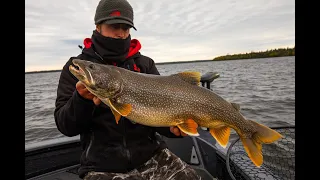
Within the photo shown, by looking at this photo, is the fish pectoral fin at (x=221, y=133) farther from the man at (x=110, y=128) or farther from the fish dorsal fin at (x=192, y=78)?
the fish dorsal fin at (x=192, y=78)

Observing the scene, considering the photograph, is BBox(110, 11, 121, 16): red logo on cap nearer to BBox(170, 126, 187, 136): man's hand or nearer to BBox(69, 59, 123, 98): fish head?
BBox(69, 59, 123, 98): fish head

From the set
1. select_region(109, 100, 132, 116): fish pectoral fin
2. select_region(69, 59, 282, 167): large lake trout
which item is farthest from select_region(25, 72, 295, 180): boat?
select_region(109, 100, 132, 116): fish pectoral fin

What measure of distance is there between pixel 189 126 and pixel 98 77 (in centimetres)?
119

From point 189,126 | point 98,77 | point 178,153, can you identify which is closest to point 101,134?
Result: point 98,77

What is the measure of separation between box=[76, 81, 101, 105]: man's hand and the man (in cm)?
1

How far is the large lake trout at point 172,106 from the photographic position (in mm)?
2848

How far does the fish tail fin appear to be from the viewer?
9.52 ft

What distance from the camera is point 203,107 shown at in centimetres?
299

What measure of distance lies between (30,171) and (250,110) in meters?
11.7

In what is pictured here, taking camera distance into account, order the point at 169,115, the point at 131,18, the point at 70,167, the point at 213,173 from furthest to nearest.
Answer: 1. the point at 70,167
2. the point at 213,173
3. the point at 131,18
4. the point at 169,115

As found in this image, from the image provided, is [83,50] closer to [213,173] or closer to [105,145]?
[105,145]

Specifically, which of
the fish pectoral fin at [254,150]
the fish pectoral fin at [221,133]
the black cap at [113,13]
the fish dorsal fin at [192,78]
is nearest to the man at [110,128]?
the black cap at [113,13]

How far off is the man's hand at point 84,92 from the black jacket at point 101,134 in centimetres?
7
